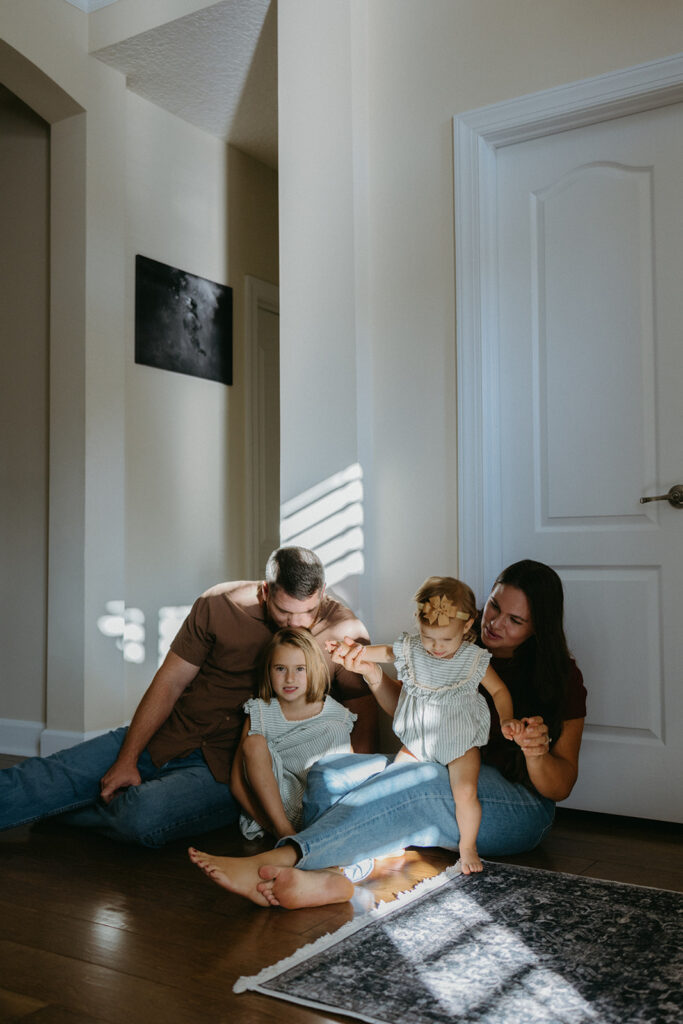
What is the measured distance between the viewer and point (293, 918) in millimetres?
1756

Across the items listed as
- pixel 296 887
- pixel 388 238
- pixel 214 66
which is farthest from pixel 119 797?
pixel 214 66

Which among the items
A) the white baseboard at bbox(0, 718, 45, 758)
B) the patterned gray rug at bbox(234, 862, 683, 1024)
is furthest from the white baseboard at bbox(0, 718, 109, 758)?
the patterned gray rug at bbox(234, 862, 683, 1024)

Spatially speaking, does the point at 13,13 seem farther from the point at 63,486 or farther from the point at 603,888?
the point at 603,888

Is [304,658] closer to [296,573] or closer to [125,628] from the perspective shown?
[296,573]

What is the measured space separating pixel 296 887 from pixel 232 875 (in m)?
0.13

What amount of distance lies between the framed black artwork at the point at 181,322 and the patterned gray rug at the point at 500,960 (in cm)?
265

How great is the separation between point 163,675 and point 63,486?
1.37 m

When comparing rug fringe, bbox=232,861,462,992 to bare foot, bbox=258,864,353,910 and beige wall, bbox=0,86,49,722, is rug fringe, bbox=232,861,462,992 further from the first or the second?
beige wall, bbox=0,86,49,722

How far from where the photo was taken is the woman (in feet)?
5.91

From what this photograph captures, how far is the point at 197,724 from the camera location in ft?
8.01

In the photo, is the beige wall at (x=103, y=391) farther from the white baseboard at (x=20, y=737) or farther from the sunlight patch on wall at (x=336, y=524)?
the sunlight patch on wall at (x=336, y=524)

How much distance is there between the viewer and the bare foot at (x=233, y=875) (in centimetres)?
176

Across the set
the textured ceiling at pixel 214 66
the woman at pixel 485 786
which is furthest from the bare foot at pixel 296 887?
the textured ceiling at pixel 214 66

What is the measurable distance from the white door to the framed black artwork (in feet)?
5.41
